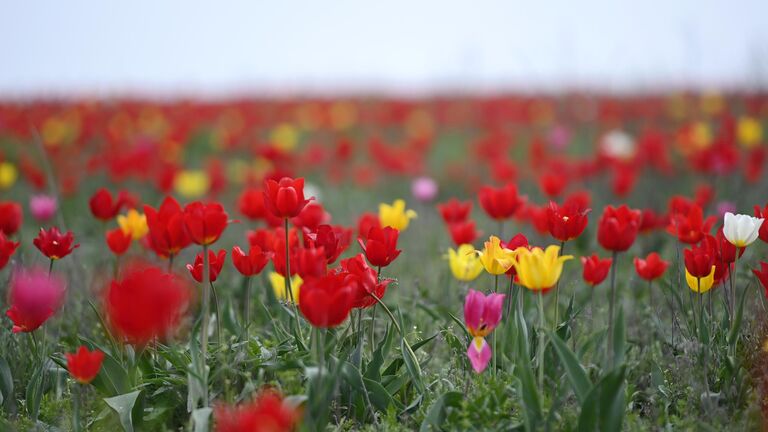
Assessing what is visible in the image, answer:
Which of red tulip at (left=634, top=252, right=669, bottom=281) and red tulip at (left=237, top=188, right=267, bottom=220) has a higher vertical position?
red tulip at (left=237, top=188, right=267, bottom=220)

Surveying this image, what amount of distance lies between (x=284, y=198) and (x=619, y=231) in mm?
870

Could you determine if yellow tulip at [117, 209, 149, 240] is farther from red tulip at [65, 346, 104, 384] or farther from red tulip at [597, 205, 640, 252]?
red tulip at [597, 205, 640, 252]

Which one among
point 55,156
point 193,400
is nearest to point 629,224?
point 193,400

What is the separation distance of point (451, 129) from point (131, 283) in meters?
7.69

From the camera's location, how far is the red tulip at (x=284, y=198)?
1.91 meters

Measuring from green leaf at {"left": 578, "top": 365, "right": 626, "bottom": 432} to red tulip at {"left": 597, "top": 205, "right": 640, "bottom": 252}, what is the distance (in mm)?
344

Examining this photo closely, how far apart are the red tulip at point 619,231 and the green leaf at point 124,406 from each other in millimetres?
1267

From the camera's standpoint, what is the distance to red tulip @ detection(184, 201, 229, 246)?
1.78 meters

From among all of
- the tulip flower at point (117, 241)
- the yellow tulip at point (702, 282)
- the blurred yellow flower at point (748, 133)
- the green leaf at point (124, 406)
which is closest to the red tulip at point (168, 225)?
the green leaf at point (124, 406)

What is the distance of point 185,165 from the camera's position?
7.20 meters

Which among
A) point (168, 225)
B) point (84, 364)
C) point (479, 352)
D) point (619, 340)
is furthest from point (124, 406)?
point (619, 340)

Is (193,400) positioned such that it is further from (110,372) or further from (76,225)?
(76,225)

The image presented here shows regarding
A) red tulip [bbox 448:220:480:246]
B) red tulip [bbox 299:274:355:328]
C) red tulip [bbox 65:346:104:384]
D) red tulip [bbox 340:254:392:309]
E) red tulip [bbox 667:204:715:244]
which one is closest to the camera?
red tulip [bbox 299:274:355:328]

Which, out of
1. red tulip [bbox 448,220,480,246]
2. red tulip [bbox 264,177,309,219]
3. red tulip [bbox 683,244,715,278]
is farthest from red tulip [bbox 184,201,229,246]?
red tulip [bbox 683,244,715,278]
